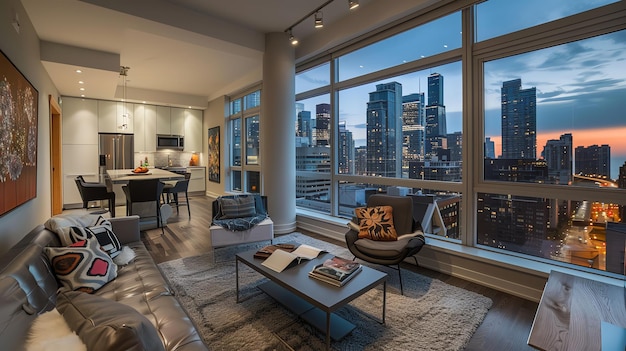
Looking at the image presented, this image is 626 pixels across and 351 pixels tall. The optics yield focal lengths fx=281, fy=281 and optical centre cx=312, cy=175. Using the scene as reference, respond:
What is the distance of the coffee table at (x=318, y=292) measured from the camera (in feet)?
5.87

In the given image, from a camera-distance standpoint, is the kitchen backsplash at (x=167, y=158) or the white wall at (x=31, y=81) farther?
the kitchen backsplash at (x=167, y=158)

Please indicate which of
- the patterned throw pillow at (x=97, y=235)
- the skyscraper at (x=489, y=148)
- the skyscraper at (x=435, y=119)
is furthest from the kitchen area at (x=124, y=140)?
the skyscraper at (x=489, y=148)

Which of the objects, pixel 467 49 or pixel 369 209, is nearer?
pixel 467 49

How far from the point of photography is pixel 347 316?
2277mm

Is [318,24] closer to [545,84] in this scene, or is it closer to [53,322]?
[545,84]

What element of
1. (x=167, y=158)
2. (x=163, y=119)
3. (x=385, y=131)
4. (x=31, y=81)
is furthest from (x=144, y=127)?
(x=385, y=131)

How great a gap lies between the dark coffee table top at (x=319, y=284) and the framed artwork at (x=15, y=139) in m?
2.16

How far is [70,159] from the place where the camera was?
265 inches

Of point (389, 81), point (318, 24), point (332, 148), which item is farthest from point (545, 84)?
point (332, 148)

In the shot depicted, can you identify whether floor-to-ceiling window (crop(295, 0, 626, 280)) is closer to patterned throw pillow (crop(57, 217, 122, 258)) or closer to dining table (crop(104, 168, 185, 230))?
patterned throw pillow (crop(57, 217, 122, 258))

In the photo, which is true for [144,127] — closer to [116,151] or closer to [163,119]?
[163,119]

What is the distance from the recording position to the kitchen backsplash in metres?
8.00

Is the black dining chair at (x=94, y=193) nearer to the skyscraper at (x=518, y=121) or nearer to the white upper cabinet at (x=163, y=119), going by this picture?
the white upper cabinet at (x=163, y=119)

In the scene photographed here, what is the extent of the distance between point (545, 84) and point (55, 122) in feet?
27.8
